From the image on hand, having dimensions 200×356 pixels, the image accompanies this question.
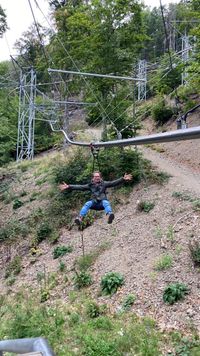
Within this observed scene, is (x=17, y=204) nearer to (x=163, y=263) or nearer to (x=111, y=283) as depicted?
(x=111, y=283)

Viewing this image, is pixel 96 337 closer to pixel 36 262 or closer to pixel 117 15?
pixel 36 262

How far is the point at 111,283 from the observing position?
9.08 metres

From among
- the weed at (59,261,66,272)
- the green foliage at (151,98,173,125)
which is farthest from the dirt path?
the green foliage at (151,98,173,125)

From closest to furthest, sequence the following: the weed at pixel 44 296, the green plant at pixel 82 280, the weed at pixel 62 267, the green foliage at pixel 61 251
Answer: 1. the green plant at pixel 82 280
2. the weed at pixel 44 296
3. the weed at pixel 62 267
4. the green foliage at pixel 61 251

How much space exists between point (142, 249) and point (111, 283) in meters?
1.33

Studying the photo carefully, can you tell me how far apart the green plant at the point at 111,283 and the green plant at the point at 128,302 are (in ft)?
2.06

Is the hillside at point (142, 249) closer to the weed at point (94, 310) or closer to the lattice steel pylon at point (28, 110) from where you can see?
the weed at point (94, 310)

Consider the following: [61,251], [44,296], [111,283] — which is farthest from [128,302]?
[61,251]

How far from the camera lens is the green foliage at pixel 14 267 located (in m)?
12.5

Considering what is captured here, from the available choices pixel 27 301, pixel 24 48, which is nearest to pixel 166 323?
pixel 27 301

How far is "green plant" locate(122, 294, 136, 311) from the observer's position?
816 cm

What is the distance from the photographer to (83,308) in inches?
342

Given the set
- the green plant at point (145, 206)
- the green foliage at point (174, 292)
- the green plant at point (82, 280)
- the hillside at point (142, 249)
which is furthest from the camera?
the green plant at point (145, 206)

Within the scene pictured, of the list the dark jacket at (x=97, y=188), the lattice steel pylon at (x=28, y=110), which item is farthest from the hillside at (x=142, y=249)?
the lattice steel pylon at (x=28, y=110)
